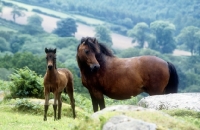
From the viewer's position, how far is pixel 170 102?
30.1 ft

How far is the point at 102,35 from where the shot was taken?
116 metres

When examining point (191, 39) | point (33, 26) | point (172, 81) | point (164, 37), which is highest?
point (33, 26)

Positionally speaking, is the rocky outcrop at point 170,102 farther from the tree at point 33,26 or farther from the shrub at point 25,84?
the tree at point 33,26

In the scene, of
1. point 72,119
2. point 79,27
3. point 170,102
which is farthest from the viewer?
point 79,27

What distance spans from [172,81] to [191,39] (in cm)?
11697

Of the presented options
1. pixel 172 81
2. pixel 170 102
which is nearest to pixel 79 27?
pixel 172 81

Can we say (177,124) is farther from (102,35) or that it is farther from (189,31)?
(189,31)

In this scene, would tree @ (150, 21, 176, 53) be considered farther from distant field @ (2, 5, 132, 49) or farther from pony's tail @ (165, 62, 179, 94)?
pony's tail @ (165, 62, 179, 94)

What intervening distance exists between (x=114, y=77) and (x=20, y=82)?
19.7 ft

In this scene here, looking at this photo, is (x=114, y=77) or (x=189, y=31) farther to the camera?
(x=189, y=31)

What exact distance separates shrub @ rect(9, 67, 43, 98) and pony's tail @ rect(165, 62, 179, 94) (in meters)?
6.25

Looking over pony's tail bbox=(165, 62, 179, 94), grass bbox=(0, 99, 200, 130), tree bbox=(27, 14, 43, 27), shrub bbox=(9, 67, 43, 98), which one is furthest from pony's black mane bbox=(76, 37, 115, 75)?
tree bbox=(27, 14, 43, 27)

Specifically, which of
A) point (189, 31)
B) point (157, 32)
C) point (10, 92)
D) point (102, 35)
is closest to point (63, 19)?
point (102, 35)

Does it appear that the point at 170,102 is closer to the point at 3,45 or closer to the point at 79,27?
the point at 3,45
